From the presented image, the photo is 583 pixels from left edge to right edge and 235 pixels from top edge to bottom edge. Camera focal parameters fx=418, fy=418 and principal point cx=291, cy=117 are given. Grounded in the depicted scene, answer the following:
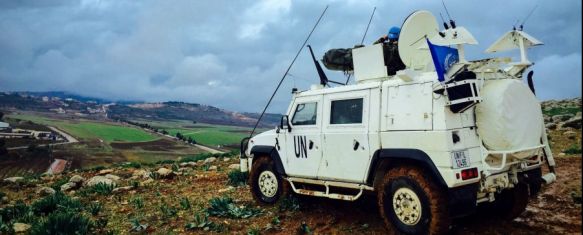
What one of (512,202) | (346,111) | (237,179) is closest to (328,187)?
(346,111)

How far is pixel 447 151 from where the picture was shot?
A: 19.3 feet

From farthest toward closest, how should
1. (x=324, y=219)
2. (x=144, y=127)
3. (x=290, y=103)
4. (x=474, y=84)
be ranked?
1. (x=144, y=127)
2. (x=290, y=103)
3. (x=324, y=219)
4. (x=474, y=84)

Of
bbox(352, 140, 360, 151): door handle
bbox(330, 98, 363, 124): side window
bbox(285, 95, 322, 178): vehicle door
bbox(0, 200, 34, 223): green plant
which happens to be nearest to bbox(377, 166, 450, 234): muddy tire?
bbox(352, 140, 360, 151): door handle

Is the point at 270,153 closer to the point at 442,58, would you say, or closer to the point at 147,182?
the point at 442,58

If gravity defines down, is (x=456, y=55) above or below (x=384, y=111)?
above

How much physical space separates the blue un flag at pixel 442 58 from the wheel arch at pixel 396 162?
1.17m

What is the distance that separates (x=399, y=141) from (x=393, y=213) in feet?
3.71

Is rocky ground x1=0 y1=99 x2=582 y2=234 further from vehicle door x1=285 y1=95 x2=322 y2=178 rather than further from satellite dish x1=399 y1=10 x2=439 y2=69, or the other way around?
satellite dish x1=399 y1=10 x2=439 y2=69

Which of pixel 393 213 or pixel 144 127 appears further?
pixel 144 127

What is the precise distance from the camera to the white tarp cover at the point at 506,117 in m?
5.99

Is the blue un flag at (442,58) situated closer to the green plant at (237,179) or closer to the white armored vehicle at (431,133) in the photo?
the white armored vehicle at (431,133)

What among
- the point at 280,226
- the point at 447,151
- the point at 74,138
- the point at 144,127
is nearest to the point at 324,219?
the point at 280,226

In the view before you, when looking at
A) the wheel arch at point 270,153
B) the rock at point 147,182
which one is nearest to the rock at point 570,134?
the wheel arch at point 270,153

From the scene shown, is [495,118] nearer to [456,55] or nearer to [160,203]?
[456,55]
